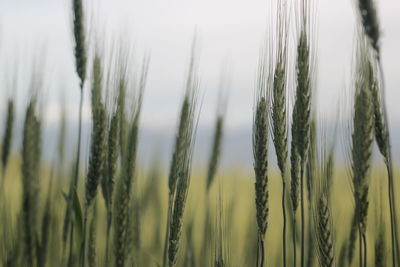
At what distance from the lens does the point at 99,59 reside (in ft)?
7.12

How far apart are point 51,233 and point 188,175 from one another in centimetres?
102

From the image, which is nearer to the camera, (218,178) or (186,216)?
(218,178)

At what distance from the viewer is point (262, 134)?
5.52ft

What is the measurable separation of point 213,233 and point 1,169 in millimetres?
1366

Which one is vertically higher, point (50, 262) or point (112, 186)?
point (112, 186)

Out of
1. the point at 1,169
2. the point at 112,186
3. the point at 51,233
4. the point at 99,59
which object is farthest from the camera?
the point at 1,169

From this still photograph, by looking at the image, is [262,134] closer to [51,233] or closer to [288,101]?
[288,101]

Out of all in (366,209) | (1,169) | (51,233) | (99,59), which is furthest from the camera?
(1,169)

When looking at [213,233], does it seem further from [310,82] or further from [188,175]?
[310,82]

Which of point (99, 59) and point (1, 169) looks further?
point (1, 169)

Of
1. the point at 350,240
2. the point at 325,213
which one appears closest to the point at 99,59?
the point at 325,213

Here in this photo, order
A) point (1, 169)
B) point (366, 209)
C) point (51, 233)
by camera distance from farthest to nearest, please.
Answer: point (1, 169)
point (51, 233)
point (366, 209)

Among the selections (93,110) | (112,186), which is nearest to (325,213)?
(112,186)

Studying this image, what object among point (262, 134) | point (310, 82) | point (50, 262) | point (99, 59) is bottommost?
point (50, 262)
